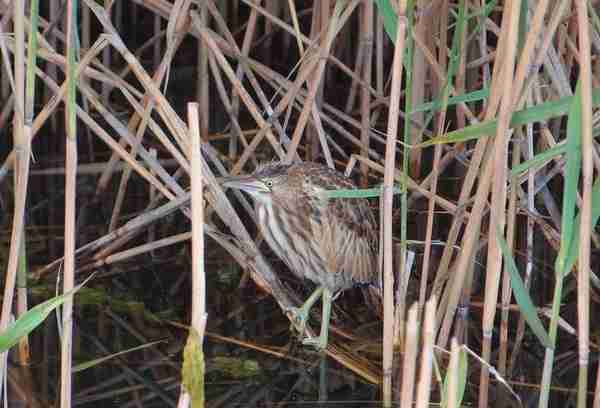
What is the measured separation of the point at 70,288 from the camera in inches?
76.5

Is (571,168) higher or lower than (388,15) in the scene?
lower

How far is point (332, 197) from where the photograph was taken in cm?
248

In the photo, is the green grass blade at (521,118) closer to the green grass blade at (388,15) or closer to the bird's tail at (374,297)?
the green grass blade at (388,15)

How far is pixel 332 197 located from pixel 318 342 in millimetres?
628

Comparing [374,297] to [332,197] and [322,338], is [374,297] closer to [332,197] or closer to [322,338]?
[322,338]

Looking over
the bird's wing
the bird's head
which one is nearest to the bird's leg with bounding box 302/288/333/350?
the bird's wing

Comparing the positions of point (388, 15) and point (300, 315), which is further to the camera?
point (300, 315)

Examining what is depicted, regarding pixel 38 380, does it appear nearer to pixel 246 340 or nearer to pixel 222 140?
pixel 246 340

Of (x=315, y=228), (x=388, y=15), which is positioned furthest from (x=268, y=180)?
(x=388, y=15)

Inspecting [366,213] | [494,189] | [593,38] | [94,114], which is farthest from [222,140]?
[494,189]

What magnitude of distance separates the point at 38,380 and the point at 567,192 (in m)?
1.46

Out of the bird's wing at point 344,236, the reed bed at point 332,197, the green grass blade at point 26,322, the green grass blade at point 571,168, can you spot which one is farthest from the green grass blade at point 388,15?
the bird's wing at point 344,236

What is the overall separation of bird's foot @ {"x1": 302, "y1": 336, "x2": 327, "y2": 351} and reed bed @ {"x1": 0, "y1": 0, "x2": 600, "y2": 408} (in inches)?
1.3

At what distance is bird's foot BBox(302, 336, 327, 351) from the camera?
2973mm
